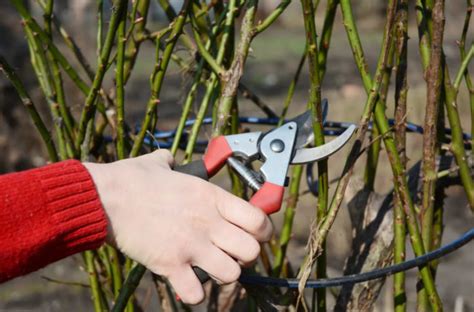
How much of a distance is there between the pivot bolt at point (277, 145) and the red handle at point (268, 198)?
0.08 m

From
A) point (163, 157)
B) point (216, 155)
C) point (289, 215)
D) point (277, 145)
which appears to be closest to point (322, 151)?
point (277, 145)

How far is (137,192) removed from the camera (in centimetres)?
128

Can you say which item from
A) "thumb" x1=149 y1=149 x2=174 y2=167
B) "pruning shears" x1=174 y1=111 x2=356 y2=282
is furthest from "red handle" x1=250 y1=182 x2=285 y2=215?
"thumb" x1=149 y1=149 x2=174 y2=167

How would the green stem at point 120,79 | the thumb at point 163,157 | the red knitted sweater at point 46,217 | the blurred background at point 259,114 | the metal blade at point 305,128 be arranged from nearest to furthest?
the red knitted sweater at point 46,217 → the thumb at point 163,157 → the metal blade at point 305,128 → the green stem at point 120,79 → the blurred background at point 259,114

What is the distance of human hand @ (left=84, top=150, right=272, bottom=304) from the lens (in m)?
1.27

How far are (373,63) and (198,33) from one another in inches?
326

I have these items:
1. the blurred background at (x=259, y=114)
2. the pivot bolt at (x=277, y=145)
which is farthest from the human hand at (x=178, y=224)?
the blurred background at (x=259, y=114)

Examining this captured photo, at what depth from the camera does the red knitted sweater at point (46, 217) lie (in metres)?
1.23

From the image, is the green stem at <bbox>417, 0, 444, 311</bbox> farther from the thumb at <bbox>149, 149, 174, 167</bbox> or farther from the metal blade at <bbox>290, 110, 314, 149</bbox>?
the thumb at <bbox>149, 149, 174, 167</bbox>

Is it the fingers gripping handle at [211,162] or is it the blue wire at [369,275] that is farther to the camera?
the blue wire at [369,275]

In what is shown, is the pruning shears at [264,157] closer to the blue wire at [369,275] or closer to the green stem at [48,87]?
the blue wire at [369,275]

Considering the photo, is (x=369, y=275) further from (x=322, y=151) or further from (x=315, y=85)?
(x=315, y=85)

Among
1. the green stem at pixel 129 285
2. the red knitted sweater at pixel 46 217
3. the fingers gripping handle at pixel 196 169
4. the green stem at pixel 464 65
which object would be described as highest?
the green stem at pixel 464 65

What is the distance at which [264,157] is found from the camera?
1.49 metres
